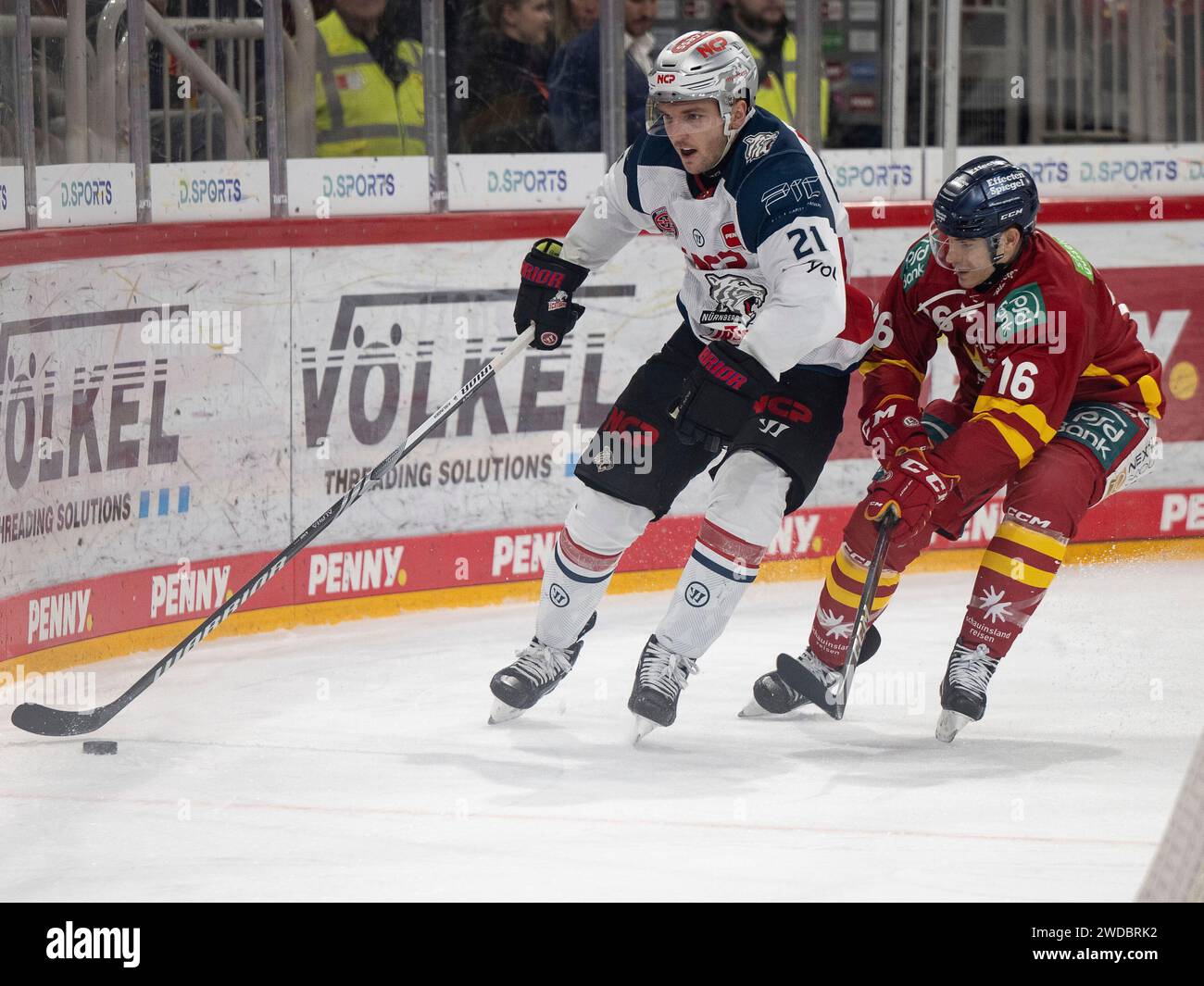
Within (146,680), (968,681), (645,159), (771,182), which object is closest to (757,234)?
(771,182)

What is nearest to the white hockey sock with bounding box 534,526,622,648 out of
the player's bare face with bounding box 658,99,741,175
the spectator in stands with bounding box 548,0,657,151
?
the player's bare face with bounding box 658,99,741,175

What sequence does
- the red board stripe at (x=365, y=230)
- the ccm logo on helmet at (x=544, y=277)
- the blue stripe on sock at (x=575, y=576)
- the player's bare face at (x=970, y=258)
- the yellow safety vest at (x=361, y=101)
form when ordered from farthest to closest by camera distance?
1. the yellow safety vest at (x=361, y=101)
2. the red board stripe at (x=365, y=230)
3. the ccm logo on helmet at (x=544, y=277)
4. the blue stripe on sock at (x=575, y=576)
5. the player's bare face at (x=970, y=258)

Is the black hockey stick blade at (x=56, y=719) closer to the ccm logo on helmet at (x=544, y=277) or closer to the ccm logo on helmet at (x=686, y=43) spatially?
the ccm logo on helmet at (x=544, y=277)

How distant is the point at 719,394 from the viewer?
11.5 ft

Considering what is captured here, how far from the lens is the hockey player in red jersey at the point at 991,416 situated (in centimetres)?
353

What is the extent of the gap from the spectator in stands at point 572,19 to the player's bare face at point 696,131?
186 centimetres

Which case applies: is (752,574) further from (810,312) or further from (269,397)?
(269,397)

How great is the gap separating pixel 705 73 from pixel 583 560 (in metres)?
1.01

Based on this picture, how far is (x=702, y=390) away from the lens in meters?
3.52

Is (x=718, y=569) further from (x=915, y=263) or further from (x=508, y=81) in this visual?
(x=508, y=81)

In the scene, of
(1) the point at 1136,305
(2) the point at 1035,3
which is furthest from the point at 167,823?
(2) the point at 1035,3

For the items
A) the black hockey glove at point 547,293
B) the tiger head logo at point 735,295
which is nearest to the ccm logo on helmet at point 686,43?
the tiger head logo at point 735,295

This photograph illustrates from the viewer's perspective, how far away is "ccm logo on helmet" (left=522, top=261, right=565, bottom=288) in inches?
153

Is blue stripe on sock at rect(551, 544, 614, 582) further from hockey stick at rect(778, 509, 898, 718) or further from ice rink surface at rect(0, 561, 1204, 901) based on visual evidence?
hockey stick at rect(778, 509, 898, 718)
